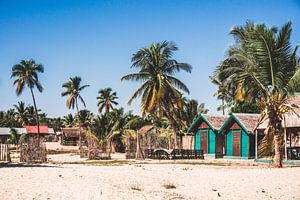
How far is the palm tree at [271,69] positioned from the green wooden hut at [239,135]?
492 inches

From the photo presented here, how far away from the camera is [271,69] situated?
63.3 ft

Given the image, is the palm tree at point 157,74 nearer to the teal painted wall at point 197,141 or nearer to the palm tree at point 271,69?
the teal painted wall at point 197,141

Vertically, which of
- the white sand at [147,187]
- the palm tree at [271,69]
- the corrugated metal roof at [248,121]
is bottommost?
the white sand at [147,187]

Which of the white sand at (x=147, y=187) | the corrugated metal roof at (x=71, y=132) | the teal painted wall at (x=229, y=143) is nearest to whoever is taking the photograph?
the white sand at (x=147, y=187)

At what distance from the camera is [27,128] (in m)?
79.2

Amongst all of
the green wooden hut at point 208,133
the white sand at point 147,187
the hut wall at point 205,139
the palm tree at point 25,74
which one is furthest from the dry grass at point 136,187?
the palm tree at point 25,74

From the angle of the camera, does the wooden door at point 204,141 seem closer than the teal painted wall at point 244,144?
No

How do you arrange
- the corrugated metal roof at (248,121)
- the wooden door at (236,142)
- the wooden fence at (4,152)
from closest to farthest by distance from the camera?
1. the wooden fence at (4,152)
2. the corrugated metal roof at (248,121)
3. the wooden door at (236,142)

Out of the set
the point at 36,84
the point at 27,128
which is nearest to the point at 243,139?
the point at 36,84

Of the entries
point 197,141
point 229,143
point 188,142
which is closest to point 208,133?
point 197,141

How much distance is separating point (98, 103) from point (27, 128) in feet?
47.1

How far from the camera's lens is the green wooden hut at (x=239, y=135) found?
32.9m

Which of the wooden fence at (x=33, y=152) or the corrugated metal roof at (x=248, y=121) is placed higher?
the corrugated metal roof at (x=248, y=121)

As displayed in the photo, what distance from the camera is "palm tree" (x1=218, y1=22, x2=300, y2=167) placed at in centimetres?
1920
